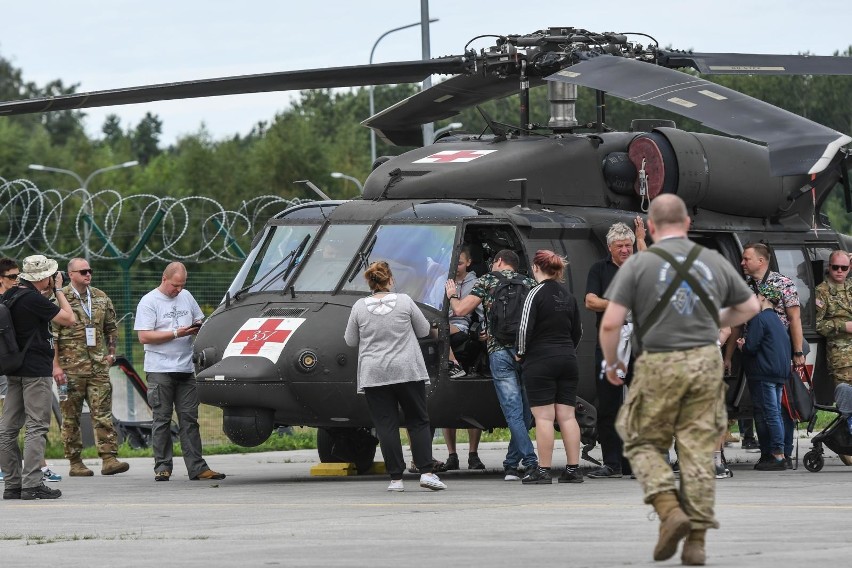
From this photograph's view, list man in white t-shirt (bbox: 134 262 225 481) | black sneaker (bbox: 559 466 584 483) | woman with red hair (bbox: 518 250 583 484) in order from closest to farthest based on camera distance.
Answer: woman with red hair (bbox: 518 250 583 484), black sneaker (bbox: 559 466 584 483), man in white t-shirt (bbox: 134 262 225 481)

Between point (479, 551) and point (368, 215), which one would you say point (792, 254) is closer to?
point (368, 215)

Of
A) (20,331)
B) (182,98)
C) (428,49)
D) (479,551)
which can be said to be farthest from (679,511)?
(428,49)

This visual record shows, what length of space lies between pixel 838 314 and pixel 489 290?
362 centimetres

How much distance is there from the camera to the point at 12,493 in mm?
13070

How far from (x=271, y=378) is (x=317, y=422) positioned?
0.61m

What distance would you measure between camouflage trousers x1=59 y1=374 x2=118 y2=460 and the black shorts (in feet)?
16.0

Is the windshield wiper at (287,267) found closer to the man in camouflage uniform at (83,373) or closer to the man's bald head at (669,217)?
the man in camouflage uniform at (83,373)

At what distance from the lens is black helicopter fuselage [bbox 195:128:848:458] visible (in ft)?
43.7

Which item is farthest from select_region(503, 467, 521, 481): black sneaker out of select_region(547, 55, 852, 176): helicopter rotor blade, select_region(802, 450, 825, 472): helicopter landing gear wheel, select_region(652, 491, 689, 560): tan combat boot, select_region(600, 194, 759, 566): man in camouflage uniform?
select_region(652, 491, 689, 560): tan combat boot

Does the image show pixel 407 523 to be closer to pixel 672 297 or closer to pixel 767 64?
pixel 672 297

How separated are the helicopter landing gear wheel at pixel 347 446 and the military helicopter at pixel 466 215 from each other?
20mm

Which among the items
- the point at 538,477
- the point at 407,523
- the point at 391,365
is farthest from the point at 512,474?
the point at 407,523

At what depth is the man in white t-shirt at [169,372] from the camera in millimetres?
14711

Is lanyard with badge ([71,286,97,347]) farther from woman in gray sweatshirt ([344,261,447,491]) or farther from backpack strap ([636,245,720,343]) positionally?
backpack strap ([636,245,720,343])
